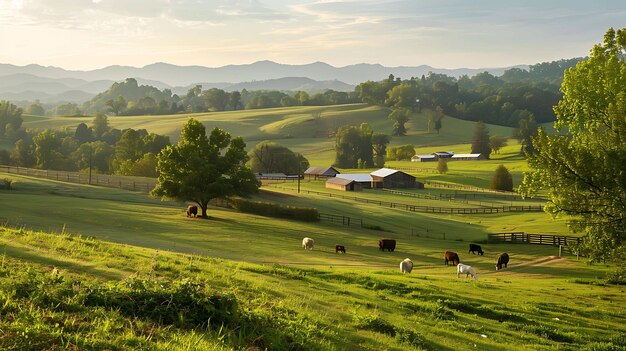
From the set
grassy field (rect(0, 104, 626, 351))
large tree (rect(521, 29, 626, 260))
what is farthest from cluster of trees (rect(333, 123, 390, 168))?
A: large tree (rect(521, 29, 626, 260))

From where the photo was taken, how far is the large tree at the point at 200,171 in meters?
55.6

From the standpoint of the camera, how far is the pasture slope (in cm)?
1106

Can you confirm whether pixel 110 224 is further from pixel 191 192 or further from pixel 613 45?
pixel 613 45

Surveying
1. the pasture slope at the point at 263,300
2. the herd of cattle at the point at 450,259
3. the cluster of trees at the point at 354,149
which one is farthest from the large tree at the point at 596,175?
the cluster of trees at the point at 354,149

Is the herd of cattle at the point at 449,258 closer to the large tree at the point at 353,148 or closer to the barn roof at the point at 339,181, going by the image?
the barn roof at the point at 339,181

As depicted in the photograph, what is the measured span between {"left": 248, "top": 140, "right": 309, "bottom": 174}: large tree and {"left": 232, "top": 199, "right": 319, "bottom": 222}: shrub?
6677cm

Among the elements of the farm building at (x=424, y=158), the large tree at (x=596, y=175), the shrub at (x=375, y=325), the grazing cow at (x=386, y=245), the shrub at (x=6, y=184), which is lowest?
the grazing cow at (x=386, y=245)

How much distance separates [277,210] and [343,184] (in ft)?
156

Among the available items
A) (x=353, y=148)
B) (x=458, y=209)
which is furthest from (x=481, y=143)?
(x=458, y=209)

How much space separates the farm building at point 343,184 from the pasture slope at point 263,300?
66.0 metres

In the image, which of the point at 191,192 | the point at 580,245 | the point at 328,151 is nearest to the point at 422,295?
the point at 580,245

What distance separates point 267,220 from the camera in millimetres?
59750

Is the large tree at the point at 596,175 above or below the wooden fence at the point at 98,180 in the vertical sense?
above

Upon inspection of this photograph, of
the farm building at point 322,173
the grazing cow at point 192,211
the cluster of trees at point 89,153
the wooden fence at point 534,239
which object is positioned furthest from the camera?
the farm building at point 322,173
